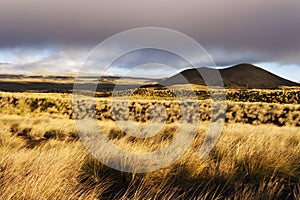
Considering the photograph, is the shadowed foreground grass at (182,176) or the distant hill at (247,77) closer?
the shadowed foreground grass at (182,176)

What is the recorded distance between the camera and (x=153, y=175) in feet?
13.6

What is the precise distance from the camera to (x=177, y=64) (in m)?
10.1

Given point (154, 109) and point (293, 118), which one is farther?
point (154, 109)

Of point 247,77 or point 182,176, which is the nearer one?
point 182,176

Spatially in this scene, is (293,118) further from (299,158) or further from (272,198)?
(272,198)

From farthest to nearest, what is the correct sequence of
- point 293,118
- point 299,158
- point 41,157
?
point 293,118
point 299,158
point 41,157

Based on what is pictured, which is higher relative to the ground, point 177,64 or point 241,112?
point 177,64

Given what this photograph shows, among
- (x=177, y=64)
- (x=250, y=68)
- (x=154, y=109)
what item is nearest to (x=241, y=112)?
(x=154, y=109)

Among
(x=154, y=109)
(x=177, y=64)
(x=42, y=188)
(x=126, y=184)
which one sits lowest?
(x=154, y=109)

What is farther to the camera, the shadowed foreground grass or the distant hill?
the distant hill

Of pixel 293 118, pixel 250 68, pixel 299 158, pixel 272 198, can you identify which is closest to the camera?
pixel 272 198

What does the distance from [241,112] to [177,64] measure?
14.4m

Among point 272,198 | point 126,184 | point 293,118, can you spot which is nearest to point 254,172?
point 272,198

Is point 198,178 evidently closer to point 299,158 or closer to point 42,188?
point 299,158
